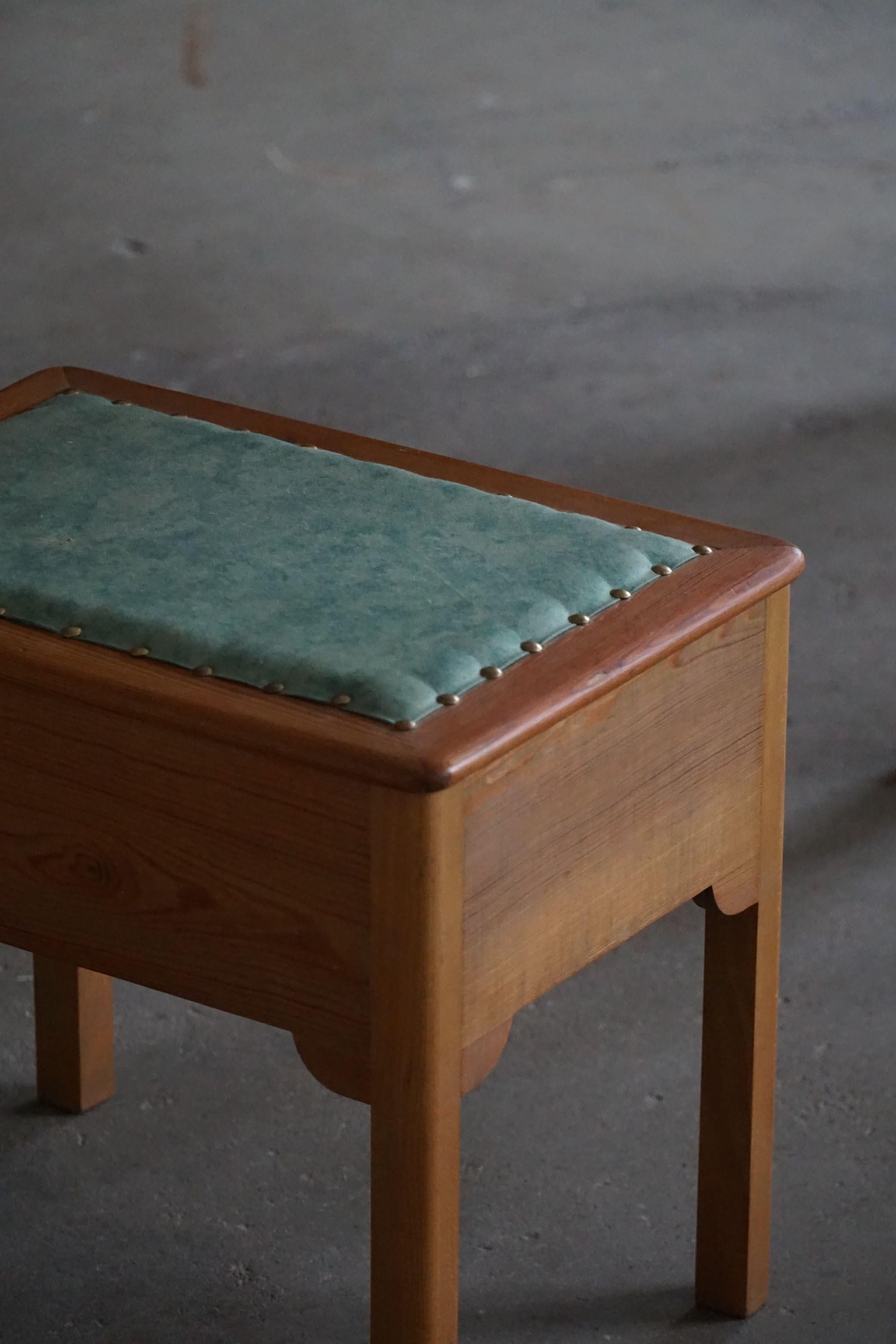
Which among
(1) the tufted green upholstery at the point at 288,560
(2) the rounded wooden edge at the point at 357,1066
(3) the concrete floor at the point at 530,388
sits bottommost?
(3) the concrete floor at the point at 530,388

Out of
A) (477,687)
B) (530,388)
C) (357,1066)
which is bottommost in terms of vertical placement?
(530,388)

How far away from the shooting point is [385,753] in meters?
1.10

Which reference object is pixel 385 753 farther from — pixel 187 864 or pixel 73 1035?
pixel 73 1035

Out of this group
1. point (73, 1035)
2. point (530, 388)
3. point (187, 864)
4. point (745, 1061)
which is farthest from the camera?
point (530, 388)

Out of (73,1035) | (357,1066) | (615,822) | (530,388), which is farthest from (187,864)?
(530,388)

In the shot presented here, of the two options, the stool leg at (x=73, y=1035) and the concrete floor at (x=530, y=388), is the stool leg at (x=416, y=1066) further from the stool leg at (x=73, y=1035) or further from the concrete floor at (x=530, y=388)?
the stool leg at (x=73, y=1035)

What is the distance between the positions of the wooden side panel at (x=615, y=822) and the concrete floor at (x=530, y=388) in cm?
43

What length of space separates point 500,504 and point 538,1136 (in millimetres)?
649

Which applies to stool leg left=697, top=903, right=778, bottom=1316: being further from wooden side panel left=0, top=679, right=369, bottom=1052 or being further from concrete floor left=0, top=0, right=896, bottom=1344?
wooden side panel left=0, top=679, right=369, bottom=1052

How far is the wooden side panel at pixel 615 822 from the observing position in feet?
3.88

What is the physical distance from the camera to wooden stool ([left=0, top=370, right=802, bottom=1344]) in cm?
115

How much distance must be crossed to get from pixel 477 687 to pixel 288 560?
187 millimetres

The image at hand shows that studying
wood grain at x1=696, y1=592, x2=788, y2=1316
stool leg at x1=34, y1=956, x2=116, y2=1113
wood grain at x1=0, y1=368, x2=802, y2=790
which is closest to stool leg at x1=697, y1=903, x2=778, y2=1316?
wood grain at x1=696, y1=592, x2=788, y2=1316

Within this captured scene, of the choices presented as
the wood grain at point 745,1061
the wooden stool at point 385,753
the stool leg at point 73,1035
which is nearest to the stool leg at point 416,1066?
the wooden stool at point 385,753
